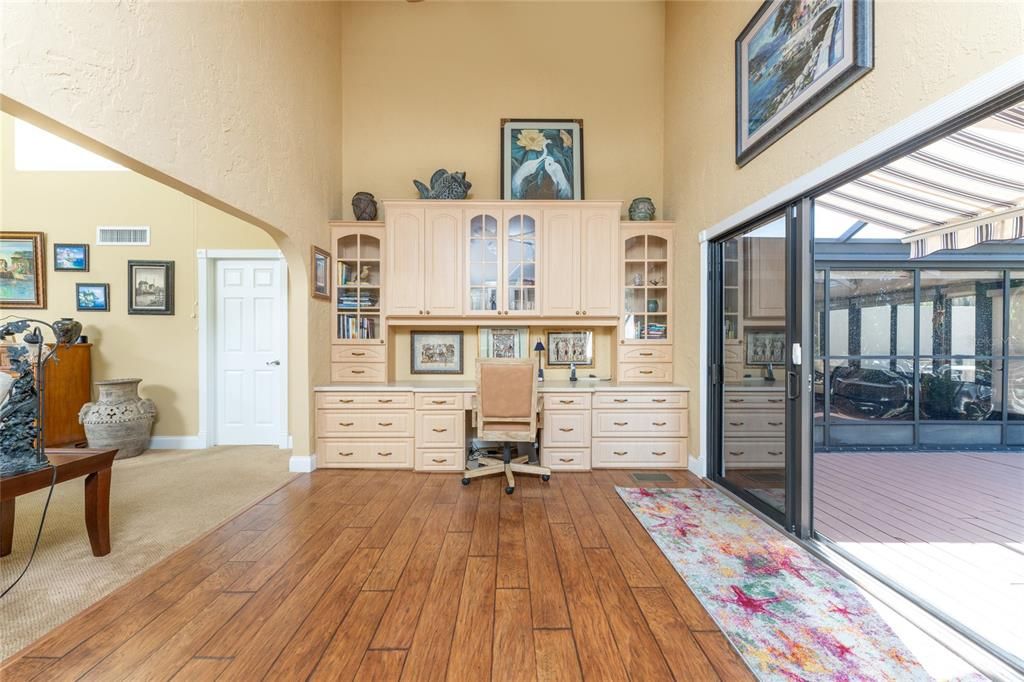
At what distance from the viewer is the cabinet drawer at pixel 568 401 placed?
373 cm

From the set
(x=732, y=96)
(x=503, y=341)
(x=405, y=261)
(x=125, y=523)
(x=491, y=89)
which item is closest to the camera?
(x=125, y=523)

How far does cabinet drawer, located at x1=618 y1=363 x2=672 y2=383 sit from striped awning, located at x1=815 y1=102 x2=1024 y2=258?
193cm

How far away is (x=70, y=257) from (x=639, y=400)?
633cm

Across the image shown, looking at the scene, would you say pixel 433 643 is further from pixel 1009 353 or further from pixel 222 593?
pixel 1009 353

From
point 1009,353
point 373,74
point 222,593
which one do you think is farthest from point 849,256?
point 222,593

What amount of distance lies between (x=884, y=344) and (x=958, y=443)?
4.19 feet

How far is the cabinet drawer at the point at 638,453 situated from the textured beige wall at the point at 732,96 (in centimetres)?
28

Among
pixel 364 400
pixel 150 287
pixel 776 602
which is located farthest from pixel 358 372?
pixel 776 602

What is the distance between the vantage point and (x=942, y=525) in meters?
2.54

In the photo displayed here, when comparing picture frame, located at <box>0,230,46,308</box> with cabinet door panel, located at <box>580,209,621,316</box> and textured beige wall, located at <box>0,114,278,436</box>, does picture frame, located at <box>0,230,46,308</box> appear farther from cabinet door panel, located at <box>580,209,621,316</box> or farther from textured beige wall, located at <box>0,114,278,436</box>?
cabinet door panel, located at <box>580,209,621,316</box>

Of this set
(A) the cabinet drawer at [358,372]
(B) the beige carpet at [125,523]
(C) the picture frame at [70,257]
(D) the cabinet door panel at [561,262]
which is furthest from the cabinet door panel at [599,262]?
(C) the picture frame at [70,257]

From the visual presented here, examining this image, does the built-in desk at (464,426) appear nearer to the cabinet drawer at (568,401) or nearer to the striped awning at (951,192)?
the cabinet drawer at (568,401)

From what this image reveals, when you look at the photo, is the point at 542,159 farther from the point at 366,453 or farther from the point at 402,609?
the point at 402,609

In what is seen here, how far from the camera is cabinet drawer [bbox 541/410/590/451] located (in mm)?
3719
